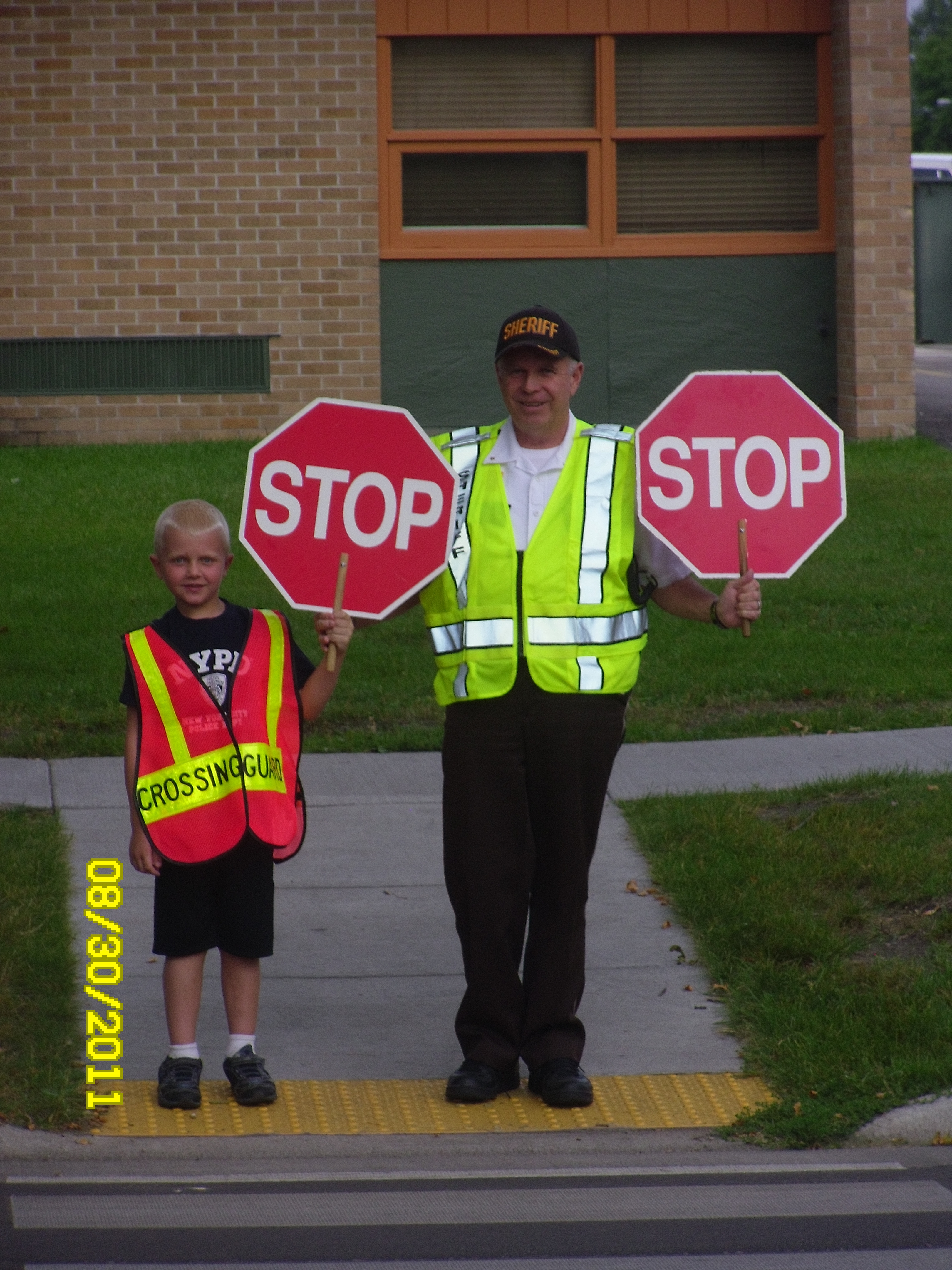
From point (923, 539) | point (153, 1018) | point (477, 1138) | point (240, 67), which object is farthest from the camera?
point (240, 67)

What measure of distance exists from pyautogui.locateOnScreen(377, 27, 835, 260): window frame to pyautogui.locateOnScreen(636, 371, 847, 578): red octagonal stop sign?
429 inches

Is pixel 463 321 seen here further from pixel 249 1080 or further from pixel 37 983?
pixel 249 1080

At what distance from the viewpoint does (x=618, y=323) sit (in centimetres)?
1571

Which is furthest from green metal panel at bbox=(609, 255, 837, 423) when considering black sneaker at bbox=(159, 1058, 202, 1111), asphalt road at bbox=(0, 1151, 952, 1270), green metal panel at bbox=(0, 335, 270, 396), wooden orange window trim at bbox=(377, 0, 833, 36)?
asphalt road at bbox=(0, 1151, 952, 1270)

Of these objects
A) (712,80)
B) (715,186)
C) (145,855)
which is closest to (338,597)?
(145,855)

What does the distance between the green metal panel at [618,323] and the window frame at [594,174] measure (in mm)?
102

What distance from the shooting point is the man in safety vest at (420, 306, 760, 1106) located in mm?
4742

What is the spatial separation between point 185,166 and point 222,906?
11.3 m

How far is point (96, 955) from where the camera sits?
19.1 ft

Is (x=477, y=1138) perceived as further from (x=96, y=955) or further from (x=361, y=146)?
(x=361, y=146)

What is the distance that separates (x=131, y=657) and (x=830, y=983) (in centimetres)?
238

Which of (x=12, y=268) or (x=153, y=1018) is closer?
(x=153, y=1018)

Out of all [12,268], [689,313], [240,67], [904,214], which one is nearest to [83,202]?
[12,268]

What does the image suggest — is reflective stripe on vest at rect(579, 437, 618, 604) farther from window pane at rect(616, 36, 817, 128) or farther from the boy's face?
window pane at rect(616, 36, 817, 128)
